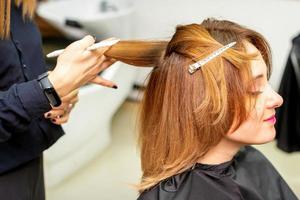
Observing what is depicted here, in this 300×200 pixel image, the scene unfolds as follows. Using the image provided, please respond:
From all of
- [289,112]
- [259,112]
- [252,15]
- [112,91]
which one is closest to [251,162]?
[259,112]

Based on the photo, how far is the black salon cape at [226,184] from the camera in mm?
1014

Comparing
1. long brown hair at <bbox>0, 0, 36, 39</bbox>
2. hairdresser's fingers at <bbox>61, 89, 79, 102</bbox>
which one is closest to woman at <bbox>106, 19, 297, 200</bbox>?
hairdresser's fingers at <bbox>61, 89, 79, 102</bbox>

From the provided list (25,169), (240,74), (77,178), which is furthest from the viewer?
(77,178)

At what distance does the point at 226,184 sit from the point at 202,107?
0.85ft

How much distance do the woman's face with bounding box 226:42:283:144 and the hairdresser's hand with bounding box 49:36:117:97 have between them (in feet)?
1.16

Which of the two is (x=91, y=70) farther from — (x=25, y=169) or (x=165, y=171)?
(x=25, y=169)

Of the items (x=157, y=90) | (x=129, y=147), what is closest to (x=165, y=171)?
(x=157, y=90)

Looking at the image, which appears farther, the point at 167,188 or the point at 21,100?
the point at 167,188

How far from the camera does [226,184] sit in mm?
1045

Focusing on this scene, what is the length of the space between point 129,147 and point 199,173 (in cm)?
176

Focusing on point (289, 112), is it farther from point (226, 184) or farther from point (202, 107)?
point (202, 107)

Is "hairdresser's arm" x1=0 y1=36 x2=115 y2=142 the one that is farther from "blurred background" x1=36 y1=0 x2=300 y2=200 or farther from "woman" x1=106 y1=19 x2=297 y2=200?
"blurred background" x1=36 y1=0 x2=300 y2=200

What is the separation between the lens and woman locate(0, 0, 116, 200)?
917mm

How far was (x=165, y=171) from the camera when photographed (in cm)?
100
